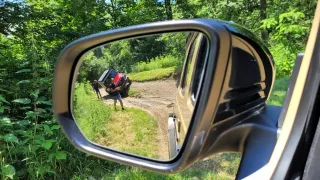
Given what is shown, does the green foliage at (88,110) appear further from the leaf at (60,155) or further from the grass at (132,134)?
the leaf at (60,155)

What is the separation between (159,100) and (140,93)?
3.2 inches

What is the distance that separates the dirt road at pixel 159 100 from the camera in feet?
3.50

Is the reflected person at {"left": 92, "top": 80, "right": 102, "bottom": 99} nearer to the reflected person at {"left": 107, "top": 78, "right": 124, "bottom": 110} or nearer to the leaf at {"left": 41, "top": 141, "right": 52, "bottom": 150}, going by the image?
the reflected person at {"left": 107, "top": 78, "right": 124, "bottom": 110}

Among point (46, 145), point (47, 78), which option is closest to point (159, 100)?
point (46, 145)

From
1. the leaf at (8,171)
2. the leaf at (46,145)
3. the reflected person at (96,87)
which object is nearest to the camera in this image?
the reflected person at (96,87)

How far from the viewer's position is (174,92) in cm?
106

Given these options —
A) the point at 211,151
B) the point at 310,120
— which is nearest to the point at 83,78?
the point at 211,151

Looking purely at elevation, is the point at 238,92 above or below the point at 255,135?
above

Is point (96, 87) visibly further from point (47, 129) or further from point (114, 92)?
point (47, 129)

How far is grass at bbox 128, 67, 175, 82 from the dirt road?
0.02 m

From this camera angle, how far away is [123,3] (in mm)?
11000

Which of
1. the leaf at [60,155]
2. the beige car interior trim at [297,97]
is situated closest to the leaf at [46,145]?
the leaf at [60,155]

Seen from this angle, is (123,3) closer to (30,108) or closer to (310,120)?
(30,108)

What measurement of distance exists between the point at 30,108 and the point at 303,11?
6455 mm
